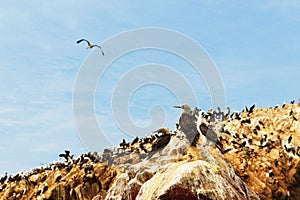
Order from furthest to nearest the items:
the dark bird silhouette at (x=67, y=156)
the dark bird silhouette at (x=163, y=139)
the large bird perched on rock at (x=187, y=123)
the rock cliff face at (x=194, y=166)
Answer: the dark bird silhouette at (x=67, y=156), the dark bird silhouette at (x=163, y=139), the large bird perched on rock at (x=187, y=123), the rock cliff face at (x=194, y=166)

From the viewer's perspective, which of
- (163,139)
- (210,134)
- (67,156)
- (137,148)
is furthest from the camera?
(67,156)

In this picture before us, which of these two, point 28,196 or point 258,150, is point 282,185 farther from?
point 28,196

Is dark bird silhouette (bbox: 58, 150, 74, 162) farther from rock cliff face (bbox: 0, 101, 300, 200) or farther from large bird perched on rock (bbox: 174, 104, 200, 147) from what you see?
large bird perched on rock (bbox: 174, 104, 200, 147)

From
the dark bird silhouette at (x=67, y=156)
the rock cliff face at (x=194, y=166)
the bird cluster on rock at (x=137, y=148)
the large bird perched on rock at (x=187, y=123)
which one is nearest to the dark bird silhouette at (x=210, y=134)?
the rock cliff face at (x=194, y=166)

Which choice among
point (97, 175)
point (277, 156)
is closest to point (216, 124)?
point (277, 156)

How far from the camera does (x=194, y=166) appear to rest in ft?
43.0

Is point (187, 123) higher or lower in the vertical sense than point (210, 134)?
lower

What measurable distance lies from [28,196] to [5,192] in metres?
1.64

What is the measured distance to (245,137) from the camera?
20.0 meters

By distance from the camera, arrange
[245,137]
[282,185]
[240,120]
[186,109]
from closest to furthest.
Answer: [186,109] → [282,185] → [245,137] → [240,120]

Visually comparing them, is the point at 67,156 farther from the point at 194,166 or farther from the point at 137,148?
the point at 194,166

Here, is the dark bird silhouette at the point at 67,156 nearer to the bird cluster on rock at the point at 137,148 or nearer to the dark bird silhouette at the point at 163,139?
the bird cluster on rock at the point at 137,148

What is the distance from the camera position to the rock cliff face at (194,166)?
13.1m

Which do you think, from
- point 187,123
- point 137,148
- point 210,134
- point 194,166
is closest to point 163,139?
point 187,123
